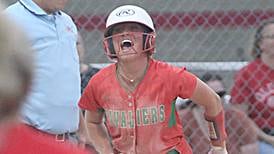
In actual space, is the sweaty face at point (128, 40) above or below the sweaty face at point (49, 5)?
below

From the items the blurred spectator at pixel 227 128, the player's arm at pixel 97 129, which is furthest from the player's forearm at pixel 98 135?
the blurred spectator at pixel 227 128

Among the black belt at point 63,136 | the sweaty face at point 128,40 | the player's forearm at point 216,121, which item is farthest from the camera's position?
the player's forearm at point 216,121

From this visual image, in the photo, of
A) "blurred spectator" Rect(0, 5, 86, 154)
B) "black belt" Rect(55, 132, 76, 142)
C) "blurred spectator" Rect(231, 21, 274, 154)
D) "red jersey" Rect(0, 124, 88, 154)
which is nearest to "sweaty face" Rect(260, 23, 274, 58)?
"blurred spectator" Rect(231, 21, 274, 154)

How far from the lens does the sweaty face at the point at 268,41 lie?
5527 mm

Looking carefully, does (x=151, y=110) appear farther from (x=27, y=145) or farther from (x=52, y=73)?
(x=27, y=145)

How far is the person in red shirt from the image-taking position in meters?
3.93

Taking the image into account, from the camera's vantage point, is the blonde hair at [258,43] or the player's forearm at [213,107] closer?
the player's forearm at [213,107]

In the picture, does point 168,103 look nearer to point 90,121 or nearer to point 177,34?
point 90,121

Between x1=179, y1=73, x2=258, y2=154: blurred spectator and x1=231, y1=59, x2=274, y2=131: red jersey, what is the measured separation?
8cm

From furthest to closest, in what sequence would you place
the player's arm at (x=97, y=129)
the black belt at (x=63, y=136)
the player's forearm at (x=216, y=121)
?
the player's arm at (x=97, y=129) → the player's forearm at (x=216, y=121) → the black belt at (x=63, y=136)

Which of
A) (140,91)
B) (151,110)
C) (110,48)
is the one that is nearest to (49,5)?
(110,48)

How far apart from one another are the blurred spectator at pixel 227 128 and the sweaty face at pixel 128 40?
151cm

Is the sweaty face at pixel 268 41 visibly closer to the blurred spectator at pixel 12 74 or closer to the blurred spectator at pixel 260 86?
the blurred spectator at pixel 260 86

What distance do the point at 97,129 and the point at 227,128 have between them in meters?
1.59
